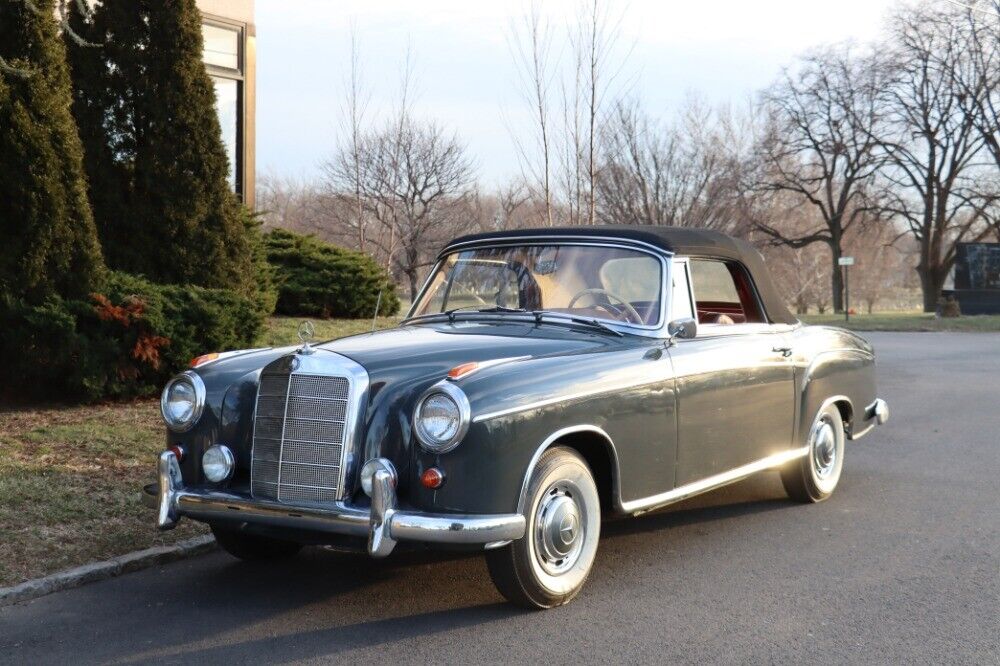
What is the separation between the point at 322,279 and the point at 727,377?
10.8 m

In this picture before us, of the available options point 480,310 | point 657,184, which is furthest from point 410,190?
point 480,310

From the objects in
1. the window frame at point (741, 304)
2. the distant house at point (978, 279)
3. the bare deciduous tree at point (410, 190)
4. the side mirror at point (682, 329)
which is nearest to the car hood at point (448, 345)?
the side mirror at point (682, 329)

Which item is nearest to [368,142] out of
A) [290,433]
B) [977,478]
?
[977,478]

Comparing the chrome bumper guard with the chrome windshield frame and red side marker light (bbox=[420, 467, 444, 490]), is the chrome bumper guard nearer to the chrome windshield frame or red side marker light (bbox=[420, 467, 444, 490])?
the chrome windshield frame

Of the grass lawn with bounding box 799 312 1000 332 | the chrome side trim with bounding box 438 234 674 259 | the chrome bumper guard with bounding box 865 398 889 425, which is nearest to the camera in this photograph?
the chrome side trim with bounding box 438 234 674 259

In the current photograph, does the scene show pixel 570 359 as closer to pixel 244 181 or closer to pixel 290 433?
pixel 290 433

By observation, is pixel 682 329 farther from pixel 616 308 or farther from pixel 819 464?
pixel 819 464

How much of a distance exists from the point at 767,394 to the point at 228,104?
39.2 feet

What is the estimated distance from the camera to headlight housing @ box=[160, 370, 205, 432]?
16.5 feet

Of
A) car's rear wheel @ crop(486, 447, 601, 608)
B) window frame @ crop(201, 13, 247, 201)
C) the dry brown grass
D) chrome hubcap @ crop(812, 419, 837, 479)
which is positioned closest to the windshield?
car's rear wheel @ crop(486, 447, 601, 608)

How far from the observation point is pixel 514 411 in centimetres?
455

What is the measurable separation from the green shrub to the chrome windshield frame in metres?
9.13

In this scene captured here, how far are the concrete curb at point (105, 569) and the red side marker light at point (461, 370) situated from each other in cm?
214

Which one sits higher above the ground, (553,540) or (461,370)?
(461,370)
